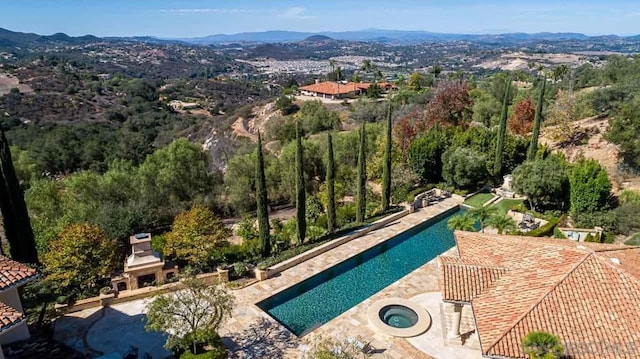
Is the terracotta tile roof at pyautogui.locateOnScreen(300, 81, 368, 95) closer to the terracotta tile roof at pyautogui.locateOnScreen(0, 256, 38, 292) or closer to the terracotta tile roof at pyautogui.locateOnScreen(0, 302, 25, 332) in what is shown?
the terracotta tile roof at pyautogui.locateOnScreen(0, 256, 38, 292)

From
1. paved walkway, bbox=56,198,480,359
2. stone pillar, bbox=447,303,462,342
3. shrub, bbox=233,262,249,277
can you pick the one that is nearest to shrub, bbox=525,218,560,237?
paved walkway, bbox=56,198,480,359

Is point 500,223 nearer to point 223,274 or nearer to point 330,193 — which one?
point 330,193

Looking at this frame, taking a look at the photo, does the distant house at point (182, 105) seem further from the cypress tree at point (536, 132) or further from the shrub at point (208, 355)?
the shrub at point (208, 355)

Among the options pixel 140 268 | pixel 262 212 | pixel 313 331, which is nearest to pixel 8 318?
pixel 140 268

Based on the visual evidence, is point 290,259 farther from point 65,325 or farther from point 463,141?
point 463,141

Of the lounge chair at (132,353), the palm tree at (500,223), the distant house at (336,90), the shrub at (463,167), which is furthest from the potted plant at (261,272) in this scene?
the distant house at (336,90)

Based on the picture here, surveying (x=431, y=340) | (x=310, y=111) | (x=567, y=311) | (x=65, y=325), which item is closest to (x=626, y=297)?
(x=567, y=311)
